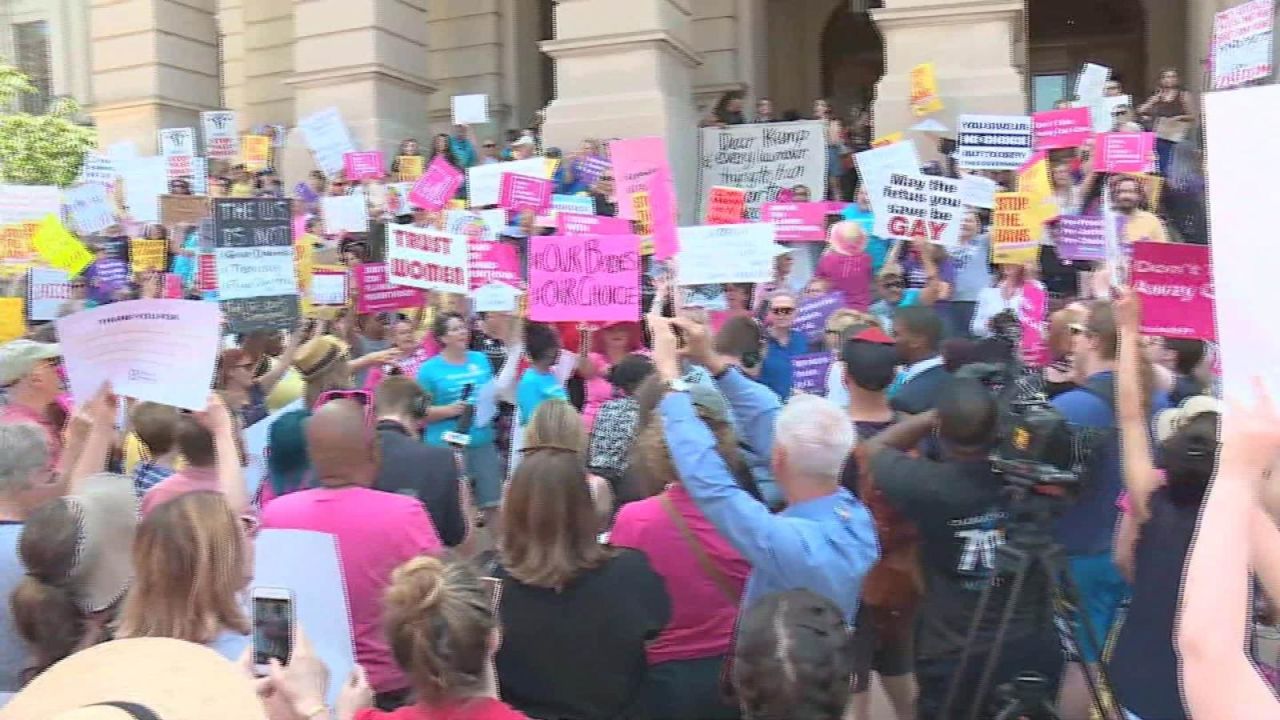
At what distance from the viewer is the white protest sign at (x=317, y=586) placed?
102 inches

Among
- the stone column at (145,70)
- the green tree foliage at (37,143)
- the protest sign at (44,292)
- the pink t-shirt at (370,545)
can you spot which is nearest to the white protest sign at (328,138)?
the stone column at (145,70)

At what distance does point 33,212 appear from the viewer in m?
10.3

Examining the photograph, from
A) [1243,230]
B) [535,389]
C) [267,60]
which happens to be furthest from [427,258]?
[267,60]

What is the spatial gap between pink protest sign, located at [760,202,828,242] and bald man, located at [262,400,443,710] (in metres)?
5.74

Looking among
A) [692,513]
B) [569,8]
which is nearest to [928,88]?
[569,8]

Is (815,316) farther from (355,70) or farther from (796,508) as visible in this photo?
(355,70)

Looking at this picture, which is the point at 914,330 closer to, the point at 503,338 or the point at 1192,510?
the point at 1192,510

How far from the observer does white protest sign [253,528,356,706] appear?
2.59 meters

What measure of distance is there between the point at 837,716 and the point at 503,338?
5.40 m

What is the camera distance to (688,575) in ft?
11.0

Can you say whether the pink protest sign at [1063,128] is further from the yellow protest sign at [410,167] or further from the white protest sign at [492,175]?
the yellow protest sign at [410,167]

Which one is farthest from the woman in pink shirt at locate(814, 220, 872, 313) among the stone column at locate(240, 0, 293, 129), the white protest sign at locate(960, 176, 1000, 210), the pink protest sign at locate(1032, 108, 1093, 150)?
the stone column at locate(240, 0, 293, 129)

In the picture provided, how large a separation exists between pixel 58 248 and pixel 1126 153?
871 cm

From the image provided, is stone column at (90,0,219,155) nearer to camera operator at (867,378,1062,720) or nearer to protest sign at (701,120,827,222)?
protest sign at (701,120,827,222)
